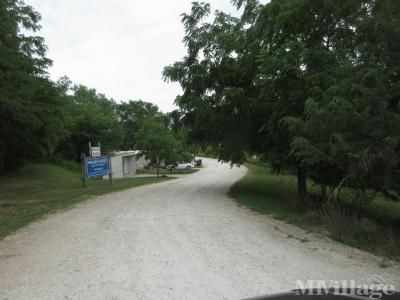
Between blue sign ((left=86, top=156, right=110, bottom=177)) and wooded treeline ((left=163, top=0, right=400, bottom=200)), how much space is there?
715 cm

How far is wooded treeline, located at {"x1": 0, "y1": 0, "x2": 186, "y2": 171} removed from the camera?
16.9 metres

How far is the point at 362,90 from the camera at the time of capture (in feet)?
26.6

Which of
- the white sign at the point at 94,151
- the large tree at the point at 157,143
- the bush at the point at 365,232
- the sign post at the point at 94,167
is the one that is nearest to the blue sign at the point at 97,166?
the sign post at the point at 94,167

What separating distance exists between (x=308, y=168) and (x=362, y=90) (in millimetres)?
5327

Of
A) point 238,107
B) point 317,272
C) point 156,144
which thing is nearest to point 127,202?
point 238,107

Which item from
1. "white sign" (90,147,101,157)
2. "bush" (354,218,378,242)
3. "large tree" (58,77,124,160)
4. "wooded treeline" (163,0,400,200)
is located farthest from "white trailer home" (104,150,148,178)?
"bush" (354,218,378,242)

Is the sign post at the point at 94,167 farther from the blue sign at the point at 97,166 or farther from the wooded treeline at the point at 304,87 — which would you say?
the wooded treeline at the point at 304,87

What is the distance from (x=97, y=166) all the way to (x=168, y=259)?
18.5 meters

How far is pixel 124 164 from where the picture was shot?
1902 inches

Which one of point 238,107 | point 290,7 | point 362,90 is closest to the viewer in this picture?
point 362,90

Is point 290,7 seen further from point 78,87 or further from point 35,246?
point 78,87

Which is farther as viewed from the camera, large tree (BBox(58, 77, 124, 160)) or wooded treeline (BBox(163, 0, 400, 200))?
large tree (BBox(58, 77, 124, 160))

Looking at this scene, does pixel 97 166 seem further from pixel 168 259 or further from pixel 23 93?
pixel 168 259

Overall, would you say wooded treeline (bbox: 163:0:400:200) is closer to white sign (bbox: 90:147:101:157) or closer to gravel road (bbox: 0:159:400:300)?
gravel road (bbox: 0:159:400:300)
